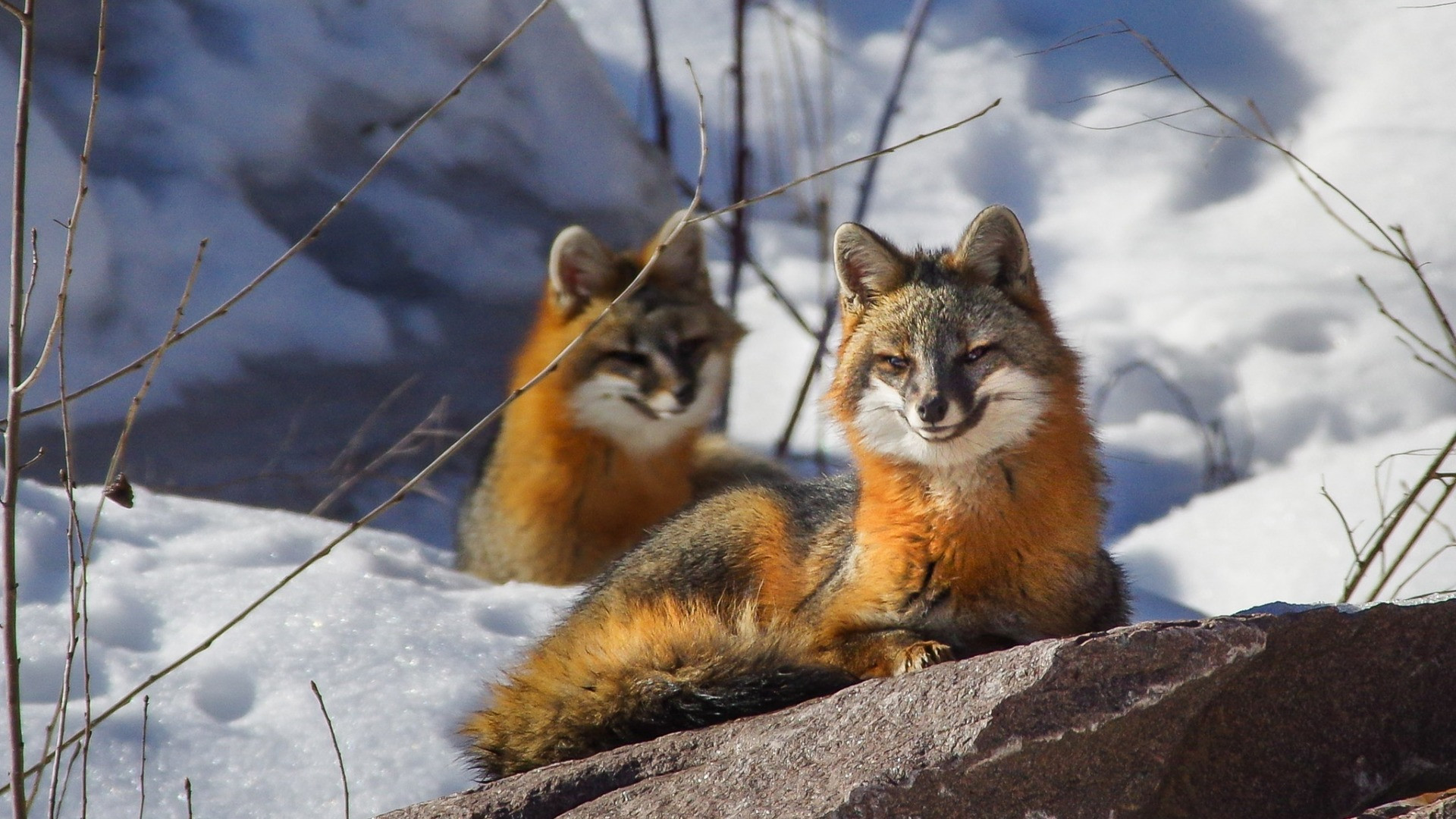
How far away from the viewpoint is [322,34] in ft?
27.2

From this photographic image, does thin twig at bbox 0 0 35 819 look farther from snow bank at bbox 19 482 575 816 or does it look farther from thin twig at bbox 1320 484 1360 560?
thin twig at bbox 1320 484 1360 560

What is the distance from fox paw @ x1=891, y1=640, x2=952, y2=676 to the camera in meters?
2.95

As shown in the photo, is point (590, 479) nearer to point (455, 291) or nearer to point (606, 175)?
point (455, 291)

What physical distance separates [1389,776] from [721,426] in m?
5.37

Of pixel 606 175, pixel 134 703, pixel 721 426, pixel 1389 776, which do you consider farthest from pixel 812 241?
pixel 1389 776

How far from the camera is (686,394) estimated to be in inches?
228

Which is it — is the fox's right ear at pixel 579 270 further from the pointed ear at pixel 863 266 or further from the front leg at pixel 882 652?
the front leg at pixel 882 652

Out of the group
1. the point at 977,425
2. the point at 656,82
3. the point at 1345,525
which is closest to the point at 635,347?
the point at 656,82

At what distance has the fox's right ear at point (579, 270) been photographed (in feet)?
19.4

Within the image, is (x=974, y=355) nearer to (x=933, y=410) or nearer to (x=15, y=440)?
(x=933, y=410)

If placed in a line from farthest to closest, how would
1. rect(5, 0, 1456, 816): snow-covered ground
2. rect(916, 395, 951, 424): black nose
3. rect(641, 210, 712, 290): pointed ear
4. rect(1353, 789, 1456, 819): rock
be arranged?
rect(641, 210, 712, 290): pointed ear
rect(5, 0, 1456, 816): snow-covered ground
rect(916, 395, 951, 424): black nose
rect(1353, 789, 1456, 819): rock

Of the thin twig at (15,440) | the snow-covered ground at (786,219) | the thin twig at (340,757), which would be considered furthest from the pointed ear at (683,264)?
the thin twig at (15,440)

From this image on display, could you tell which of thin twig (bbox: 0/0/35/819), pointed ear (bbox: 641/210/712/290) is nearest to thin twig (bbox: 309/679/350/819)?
thin twig (bbox: 0/0/35/819)

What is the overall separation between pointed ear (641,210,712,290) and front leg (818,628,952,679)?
3.13m
